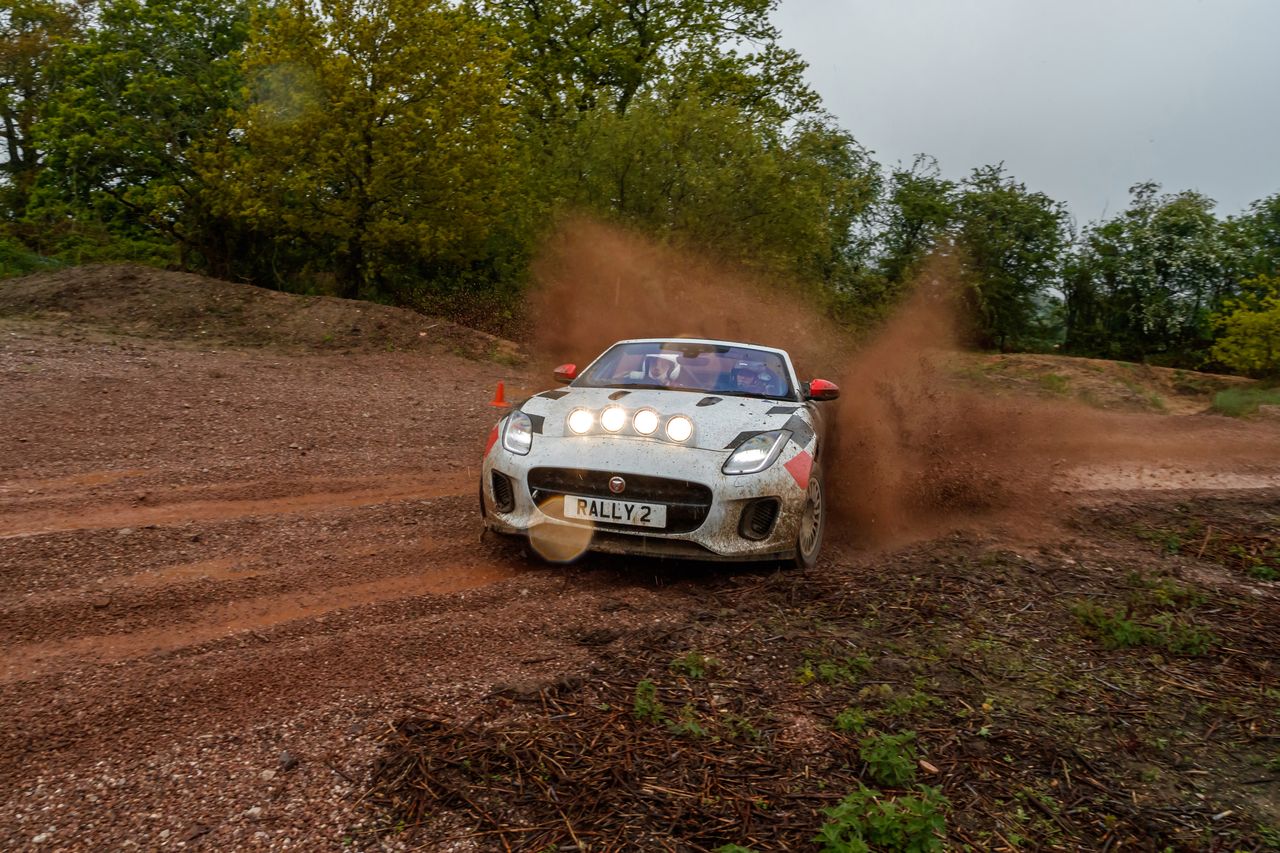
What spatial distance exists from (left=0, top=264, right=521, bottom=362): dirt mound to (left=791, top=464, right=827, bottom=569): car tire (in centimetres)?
1331

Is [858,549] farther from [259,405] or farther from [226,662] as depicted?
[259,405]

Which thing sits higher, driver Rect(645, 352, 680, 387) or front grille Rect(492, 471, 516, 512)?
driver Rect(645, 352, 680, 387)

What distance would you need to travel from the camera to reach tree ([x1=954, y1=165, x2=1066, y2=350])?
33469 mm

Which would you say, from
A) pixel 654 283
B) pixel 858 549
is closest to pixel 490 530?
pixel 858 549

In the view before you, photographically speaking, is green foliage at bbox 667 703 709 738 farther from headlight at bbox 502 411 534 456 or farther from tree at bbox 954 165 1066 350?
tree at bbox 954 165 1066 350

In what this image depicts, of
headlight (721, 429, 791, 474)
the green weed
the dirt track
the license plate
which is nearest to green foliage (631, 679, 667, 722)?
the green weed

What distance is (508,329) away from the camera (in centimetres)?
2180

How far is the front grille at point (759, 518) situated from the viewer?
19.0 feet

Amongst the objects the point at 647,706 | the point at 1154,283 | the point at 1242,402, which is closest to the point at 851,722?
the point at 647,706

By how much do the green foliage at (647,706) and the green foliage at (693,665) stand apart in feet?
0.95

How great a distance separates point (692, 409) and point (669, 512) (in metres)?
0.91

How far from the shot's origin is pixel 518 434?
6250 mm

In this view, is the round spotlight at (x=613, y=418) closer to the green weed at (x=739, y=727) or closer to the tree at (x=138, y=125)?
the green weed at (x=739, y=727)

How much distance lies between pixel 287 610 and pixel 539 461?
1.71 m
